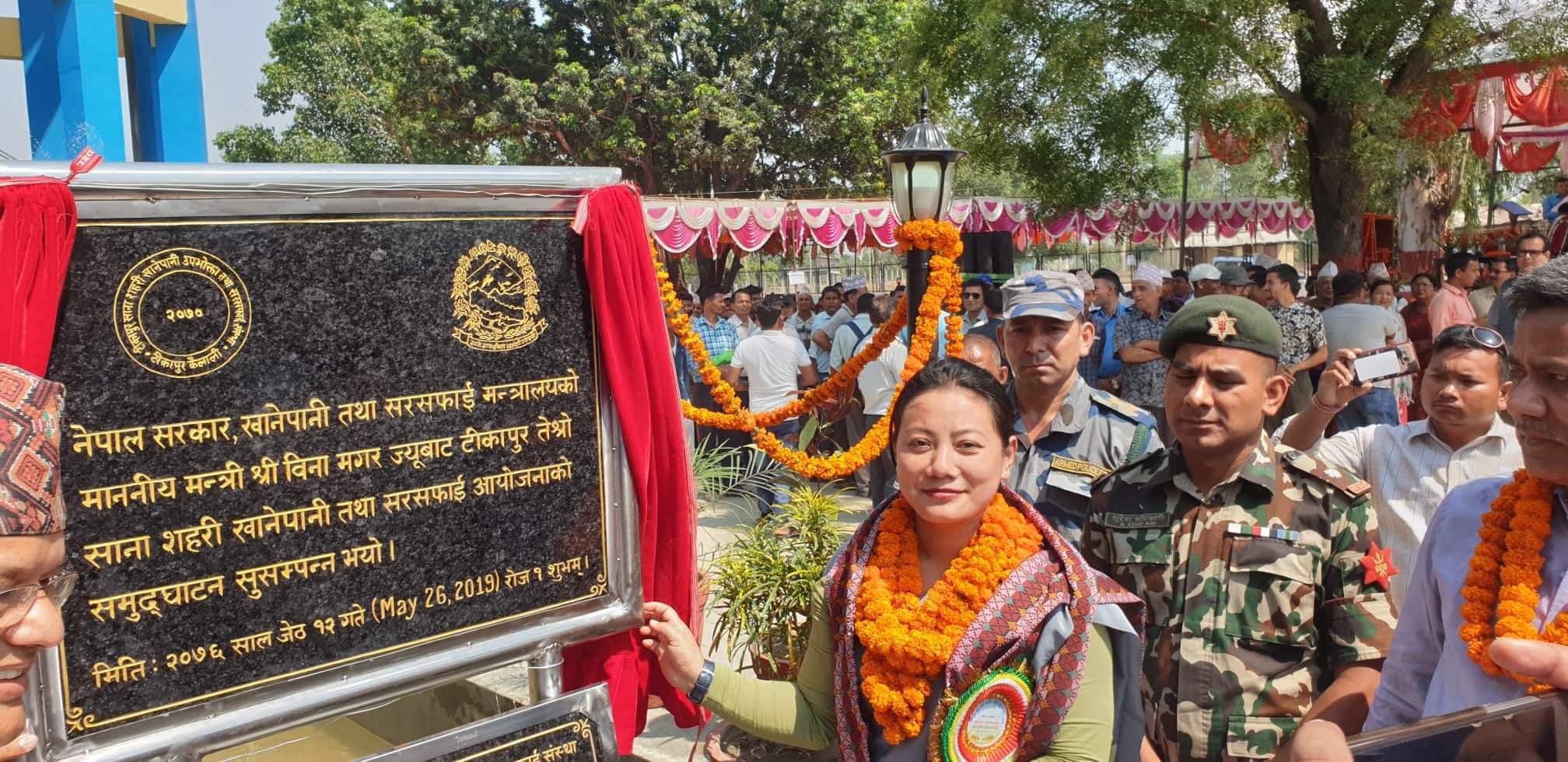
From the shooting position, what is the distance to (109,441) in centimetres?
172

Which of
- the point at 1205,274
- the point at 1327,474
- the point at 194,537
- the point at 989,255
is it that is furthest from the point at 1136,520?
the point at 1205,274

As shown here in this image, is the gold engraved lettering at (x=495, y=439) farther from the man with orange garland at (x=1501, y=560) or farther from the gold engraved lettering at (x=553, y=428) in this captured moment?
the man with orange garland at (x=1501, y=560)

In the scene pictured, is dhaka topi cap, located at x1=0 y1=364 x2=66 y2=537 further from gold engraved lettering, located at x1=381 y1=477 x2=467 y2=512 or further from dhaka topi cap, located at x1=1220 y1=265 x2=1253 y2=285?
dhaka topi cap, located at x1=1220 y1=265 x2=1253 y2=285

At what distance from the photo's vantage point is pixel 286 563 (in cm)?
191

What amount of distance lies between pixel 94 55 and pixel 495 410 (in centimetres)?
332

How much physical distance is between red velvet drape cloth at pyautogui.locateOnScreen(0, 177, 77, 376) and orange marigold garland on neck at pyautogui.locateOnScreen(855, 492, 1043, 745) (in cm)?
137

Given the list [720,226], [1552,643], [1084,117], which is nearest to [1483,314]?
[1084,117]

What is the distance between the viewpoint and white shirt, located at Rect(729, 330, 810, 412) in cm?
799

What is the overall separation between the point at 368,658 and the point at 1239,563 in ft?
5.64

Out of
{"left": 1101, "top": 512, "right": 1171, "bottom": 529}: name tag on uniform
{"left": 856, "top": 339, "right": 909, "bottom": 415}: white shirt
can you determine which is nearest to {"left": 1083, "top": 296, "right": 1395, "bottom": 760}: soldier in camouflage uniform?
{"left": 1101, "top": 512, "right": 1171, "bottom": 529}: name tag on uniform

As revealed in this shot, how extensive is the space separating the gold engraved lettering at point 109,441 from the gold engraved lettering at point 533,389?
602mm

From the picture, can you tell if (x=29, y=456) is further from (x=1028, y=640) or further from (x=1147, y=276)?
(x=1147, y=276)

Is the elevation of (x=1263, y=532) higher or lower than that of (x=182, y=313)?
lower

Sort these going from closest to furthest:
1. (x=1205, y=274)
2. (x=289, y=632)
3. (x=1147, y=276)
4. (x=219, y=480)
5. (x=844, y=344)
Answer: (x=219, y=480) → (x=289, y=632) → (x=1147, y=276) → (x=844, y=344) → (x=1205, y=274)
